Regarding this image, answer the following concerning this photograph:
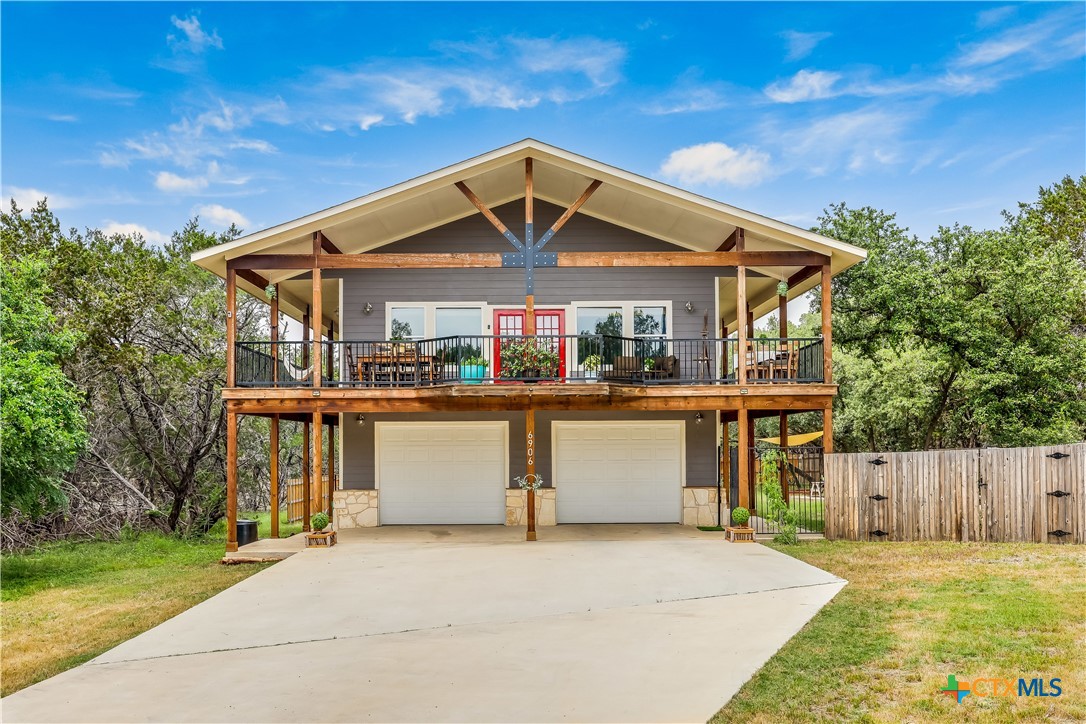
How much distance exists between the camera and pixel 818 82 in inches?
1018

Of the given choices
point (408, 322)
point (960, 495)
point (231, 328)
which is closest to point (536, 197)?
point (408, 322)

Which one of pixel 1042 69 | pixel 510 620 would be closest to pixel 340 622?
pixel 510 620

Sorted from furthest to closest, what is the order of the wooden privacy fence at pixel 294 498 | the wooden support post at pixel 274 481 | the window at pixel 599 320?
the wooden privacy fence at pixel 294 498, the window at pixel 599 320, the wooden support post at pixel 274 481

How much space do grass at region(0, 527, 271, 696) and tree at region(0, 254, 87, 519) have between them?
1395mm

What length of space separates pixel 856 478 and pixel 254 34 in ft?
60.1

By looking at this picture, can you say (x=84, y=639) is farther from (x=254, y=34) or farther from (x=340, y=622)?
(x=254, y=34)

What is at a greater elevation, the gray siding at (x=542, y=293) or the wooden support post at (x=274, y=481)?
the gray siding at (x=542, y=293)

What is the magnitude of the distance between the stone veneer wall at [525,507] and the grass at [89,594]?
543 centimetres

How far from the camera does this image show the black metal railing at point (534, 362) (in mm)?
13352

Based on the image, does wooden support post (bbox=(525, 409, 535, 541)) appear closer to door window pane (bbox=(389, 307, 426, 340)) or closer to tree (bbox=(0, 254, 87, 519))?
door window pane (bbox=(389, 307, 426, 340))

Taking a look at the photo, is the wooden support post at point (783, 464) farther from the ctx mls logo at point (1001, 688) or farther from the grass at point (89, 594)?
the grass at point (89, 594)

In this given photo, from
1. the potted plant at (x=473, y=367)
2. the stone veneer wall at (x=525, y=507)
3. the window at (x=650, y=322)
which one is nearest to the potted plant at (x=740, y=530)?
the stone veneer wall at (x=525, y=507)

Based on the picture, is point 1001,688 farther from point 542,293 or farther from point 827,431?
point 542,293

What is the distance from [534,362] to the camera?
13164 mm
